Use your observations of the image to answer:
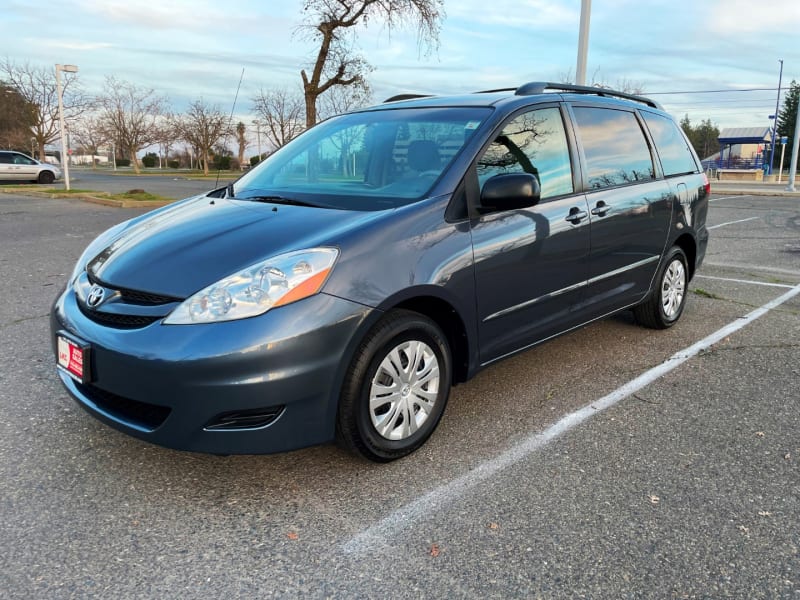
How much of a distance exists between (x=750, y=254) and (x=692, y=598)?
8.40 meters

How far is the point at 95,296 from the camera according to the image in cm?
284

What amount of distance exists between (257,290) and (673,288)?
12.3 feet

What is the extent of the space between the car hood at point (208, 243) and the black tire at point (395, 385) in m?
0.47

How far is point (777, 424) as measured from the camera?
342 centimetres

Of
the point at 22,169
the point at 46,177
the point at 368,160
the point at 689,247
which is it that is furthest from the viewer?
the point at 46,177

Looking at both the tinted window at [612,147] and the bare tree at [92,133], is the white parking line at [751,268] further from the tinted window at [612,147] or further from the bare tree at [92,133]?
the bare tree at [92,133]

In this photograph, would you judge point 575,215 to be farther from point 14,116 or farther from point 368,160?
point 14,116

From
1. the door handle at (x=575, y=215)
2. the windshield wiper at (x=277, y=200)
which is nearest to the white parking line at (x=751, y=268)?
the door handle at (x=575, y=215)

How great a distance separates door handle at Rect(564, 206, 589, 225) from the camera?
12.3 ft

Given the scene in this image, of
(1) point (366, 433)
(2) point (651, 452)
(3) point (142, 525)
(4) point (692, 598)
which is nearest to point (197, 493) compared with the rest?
(3) point (142, 525)

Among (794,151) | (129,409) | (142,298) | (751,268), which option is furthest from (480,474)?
(794,151)

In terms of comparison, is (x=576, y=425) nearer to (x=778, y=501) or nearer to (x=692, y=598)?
(x=778, y=501)

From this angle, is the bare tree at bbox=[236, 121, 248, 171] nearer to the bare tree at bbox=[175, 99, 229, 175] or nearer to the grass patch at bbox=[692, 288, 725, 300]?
the bare tree at bbox=[175, 99, 229, 175]

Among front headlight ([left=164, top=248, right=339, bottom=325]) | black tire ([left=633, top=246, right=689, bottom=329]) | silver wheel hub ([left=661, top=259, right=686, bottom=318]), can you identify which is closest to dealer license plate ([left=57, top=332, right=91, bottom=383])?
front headlight ([left=164, top=248, right=339, bottom=325])
